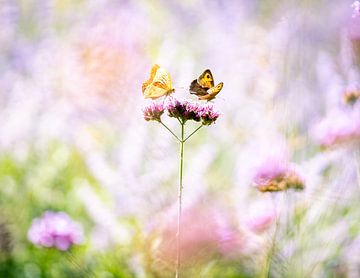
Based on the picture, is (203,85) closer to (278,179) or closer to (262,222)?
(278,179)

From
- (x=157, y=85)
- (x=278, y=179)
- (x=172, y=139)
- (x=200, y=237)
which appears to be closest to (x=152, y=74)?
(x=157, y=85)

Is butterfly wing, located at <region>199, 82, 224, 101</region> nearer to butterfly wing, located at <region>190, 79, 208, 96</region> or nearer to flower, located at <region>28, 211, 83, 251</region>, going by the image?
butterfly wing, located at <region>190, 79, 208, 96</region>

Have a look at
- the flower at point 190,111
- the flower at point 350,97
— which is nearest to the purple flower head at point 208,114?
the flower at point 190,111

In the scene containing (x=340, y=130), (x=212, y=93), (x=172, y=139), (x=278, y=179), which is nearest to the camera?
(x=212, y=93)

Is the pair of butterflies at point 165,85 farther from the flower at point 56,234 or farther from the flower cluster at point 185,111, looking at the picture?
the flower at point 56,234

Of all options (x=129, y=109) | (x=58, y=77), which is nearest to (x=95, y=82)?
(x=129, y=109)

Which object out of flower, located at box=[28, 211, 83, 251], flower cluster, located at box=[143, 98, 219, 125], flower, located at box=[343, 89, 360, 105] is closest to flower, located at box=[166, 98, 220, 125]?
flower cluster, located at box=[143, 98, 219, 125]
